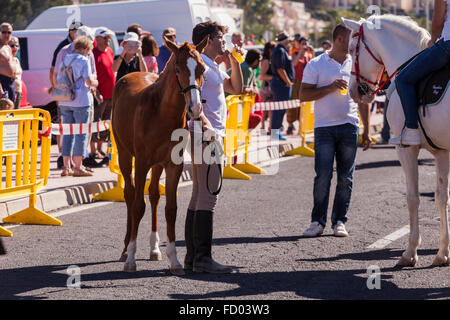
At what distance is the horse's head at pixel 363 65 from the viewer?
28.5 ft

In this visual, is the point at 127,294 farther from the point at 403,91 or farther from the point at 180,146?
the point at 403,91

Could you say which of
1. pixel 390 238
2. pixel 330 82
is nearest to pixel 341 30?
pixel 330 82

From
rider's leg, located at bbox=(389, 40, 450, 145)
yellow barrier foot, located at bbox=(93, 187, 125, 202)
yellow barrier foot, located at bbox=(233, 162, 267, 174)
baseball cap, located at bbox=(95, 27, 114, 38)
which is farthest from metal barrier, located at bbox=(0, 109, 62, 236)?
yellow barrier foot, located at bbox=(233, 162, 267, 174)

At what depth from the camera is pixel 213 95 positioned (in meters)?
7.68

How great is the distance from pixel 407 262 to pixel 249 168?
7739mm

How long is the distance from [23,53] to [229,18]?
677cm

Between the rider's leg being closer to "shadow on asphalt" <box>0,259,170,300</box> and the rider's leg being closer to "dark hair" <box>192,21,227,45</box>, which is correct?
"dark hair" <box>192,21,227,45</box>

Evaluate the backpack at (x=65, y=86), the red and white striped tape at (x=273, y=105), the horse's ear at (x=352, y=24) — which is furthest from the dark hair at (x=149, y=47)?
the horse's ear at (x=352, y=24)

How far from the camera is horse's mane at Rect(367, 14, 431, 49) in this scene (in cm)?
823

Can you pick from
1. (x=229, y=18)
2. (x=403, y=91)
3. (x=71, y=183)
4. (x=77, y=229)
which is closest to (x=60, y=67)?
(x=71, y=183)

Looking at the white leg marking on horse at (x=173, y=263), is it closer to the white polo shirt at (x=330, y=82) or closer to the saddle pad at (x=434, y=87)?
the saddle pad at (x=434, y=87)

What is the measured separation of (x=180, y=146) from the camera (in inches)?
307

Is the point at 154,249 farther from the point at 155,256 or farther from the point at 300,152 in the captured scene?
the point at 300,152

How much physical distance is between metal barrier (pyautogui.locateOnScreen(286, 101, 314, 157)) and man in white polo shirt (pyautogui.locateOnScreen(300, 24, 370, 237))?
8.01 meters
